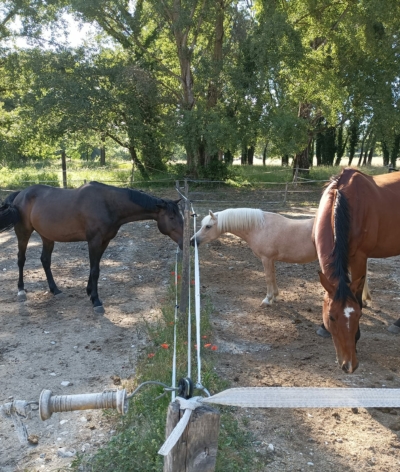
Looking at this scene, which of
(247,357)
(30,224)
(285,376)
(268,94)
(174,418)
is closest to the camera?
(174,418)

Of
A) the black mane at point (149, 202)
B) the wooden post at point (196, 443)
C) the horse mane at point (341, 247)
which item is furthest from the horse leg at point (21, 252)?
the wooden post at point (196, 443)

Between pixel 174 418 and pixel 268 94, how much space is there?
1527 centimetres

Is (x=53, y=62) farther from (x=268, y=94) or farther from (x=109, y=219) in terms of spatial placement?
(x=109, y=219)

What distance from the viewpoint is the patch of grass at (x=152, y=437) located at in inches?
97.6

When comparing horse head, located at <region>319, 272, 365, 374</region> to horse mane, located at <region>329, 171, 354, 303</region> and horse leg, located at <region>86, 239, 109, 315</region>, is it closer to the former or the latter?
horse mane, located at <region>329, 171, 354, 303</region>

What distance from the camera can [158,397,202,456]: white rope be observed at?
53.5 inches

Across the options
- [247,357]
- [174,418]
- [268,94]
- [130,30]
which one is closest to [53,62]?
[130,30]

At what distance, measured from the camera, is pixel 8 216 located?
19.9 ft

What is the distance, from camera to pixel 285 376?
383cm

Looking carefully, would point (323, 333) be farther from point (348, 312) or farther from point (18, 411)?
point (18, 411)

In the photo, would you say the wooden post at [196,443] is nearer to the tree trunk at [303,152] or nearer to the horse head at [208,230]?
the horse head at [208,230]

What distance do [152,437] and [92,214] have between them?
365 cm

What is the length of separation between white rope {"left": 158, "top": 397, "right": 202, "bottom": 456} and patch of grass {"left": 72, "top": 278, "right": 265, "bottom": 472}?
111cm

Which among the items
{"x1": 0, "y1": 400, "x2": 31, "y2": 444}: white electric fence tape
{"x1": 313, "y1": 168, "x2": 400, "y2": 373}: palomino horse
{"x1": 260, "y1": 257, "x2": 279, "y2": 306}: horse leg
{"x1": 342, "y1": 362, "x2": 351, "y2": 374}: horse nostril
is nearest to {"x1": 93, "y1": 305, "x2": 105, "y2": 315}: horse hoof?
{"x1": 260, "y1": 257, "x2": 279, "y2": 306}: horse leg
